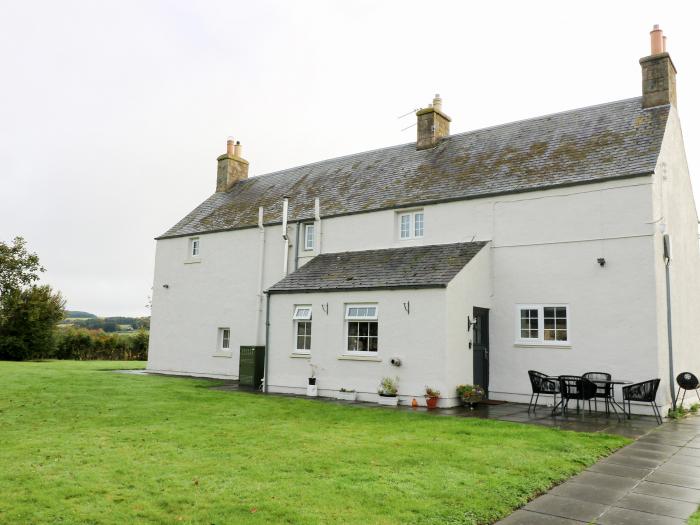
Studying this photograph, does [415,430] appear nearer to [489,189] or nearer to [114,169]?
[489,189]

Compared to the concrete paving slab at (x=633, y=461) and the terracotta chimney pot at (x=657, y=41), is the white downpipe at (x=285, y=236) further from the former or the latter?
the concrete paving slab at (x=633, y=461)

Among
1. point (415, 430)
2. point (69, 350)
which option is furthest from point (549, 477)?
point (69, 350)

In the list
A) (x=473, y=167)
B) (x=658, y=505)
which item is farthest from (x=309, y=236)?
(x=658, y=505)

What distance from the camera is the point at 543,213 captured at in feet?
47.6

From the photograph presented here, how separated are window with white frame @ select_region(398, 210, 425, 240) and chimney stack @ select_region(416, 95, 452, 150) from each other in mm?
4152

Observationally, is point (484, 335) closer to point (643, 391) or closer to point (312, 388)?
point (643, 391)

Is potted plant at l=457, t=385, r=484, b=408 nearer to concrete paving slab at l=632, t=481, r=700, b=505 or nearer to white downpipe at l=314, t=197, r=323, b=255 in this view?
concrete paving slab at l=632, t=481, r=700, b=505

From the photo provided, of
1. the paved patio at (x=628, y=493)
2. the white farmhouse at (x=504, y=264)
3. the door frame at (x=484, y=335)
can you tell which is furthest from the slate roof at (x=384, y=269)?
the paved patio at (x=628, y=493)

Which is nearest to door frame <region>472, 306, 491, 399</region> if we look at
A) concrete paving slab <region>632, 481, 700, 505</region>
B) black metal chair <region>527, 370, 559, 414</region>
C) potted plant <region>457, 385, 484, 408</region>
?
potted plant <region>457, 385, 484, 408</region>

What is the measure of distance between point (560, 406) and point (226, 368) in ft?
40.7

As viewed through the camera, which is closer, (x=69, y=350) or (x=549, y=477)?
(x=549, y=477)

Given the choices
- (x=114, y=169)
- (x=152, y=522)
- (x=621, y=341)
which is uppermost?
(x=114, y=169)

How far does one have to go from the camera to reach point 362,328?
15.1m

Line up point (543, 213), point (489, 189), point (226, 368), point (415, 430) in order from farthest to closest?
point (226, 368) → point (489, 189) → point (543, 213) → point (415, 430)
